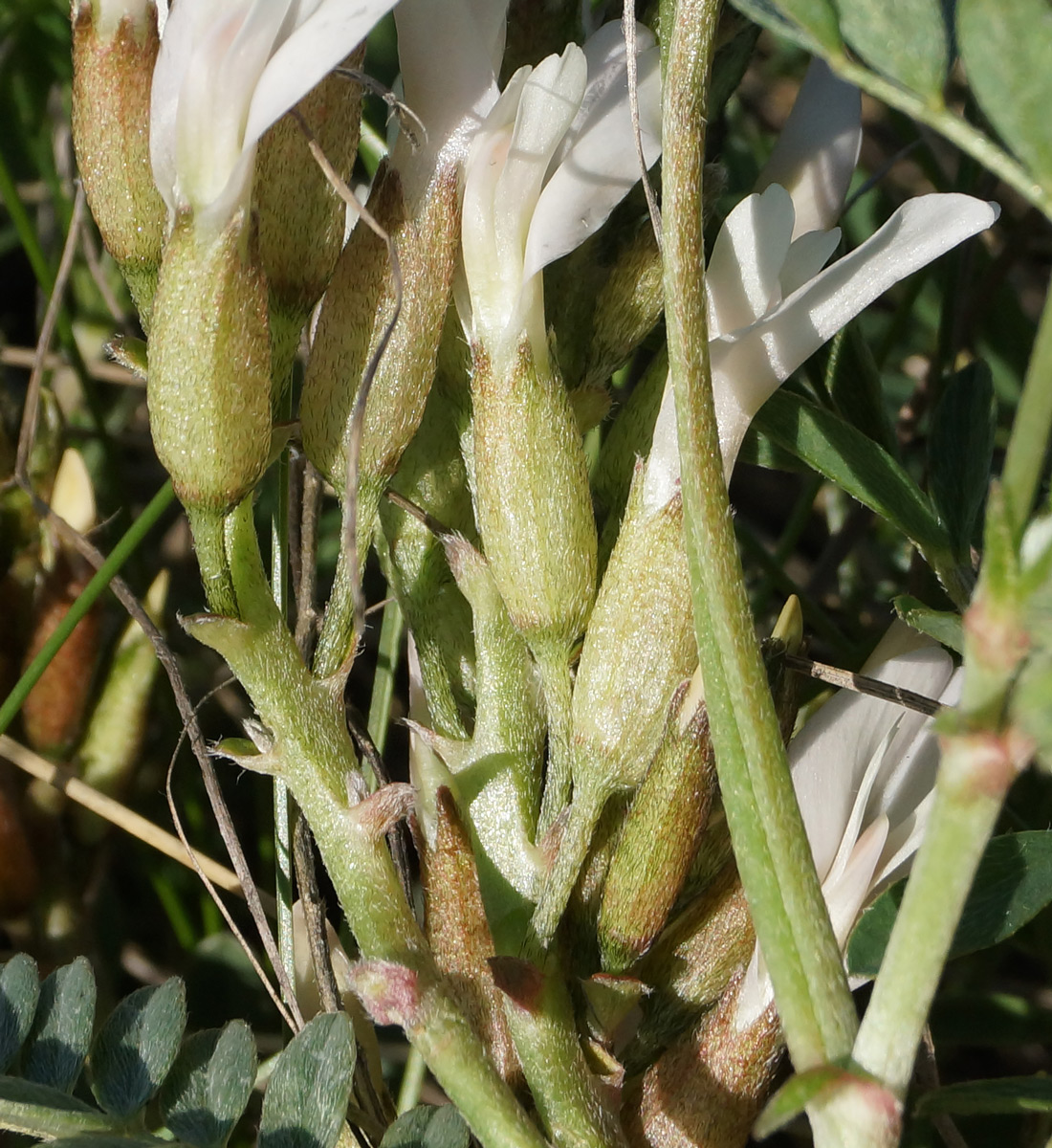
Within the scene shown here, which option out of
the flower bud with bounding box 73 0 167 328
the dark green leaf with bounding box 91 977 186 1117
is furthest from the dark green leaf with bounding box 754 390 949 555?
the dark green leaf with bounding box 91 977 186 1117

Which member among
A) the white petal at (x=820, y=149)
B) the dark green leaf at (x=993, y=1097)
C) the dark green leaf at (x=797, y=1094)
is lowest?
the dark green leaf at (x=993, y=1097)

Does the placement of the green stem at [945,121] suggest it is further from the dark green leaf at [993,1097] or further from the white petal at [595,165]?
the dark green leaf at [993,1097]

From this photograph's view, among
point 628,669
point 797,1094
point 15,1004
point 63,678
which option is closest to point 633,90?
point 628,669

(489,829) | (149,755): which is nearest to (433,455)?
(489,829)

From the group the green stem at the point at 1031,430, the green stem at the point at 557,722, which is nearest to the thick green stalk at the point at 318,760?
the green stem at the point at 557,722

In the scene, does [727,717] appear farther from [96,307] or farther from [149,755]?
[96,307]
